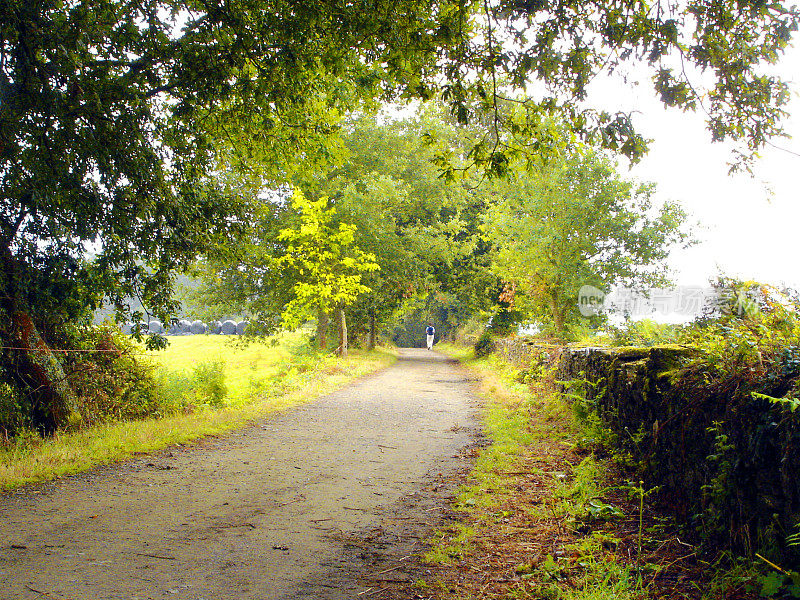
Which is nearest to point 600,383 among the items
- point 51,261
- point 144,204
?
point 144,204

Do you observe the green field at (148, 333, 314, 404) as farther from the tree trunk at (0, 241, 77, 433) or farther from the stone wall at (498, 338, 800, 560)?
the stone wall at (498, 338, 800, 560)

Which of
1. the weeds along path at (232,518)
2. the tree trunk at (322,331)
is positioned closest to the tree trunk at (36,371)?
the weeds along path at (232,518)

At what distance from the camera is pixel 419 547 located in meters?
4.41

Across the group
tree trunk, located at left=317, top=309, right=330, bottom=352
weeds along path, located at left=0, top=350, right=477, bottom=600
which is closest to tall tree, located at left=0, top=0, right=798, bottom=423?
weeds along path, located at left=0, top=350, right=477, bottom=600

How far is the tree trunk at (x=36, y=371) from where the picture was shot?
8898 mm

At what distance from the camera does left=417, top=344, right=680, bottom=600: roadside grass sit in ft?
12.3

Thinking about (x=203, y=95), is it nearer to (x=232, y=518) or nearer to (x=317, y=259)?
(x=232, y=518)

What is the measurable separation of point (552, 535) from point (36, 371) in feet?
27.5

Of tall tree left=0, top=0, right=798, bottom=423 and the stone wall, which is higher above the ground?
tall tree left=0, top=0, right=798, bottom=423

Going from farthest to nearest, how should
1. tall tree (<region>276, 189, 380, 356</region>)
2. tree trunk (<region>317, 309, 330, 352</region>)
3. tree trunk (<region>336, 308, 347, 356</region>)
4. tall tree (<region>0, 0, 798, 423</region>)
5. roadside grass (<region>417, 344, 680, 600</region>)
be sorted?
tree trunk (<region>317, 309, 330, 352</region>)
tree trunk (<region>336, 308, 347, 356</region>)
tall tree (<region>276, 189, 380, 356</region>)
tall tree (<region>0, 0, 798, 423</region>)
roadside grass (<region>417, 344, 680, 600</region>)

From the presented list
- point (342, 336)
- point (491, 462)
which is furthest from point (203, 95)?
point (342, 336)

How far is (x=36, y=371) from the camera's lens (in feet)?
29.7

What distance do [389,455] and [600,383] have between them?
3.03 metres

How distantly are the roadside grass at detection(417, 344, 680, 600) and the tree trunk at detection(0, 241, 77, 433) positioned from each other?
6893 millimetres
